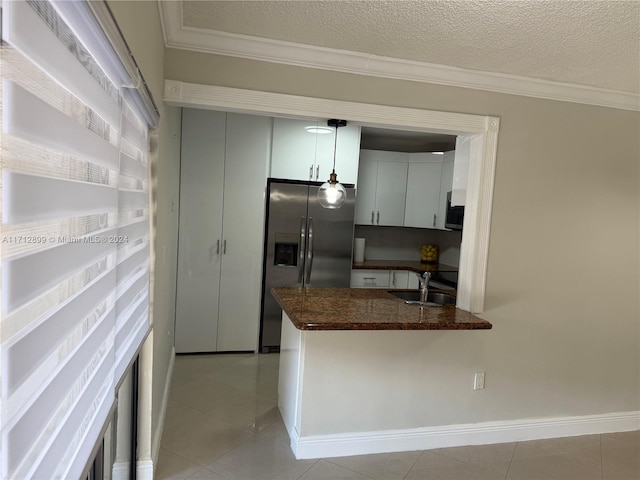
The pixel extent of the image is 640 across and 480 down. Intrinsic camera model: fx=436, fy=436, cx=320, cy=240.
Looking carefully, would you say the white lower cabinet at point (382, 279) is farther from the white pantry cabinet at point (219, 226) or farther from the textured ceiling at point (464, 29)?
the textured ceiling at point (464, 29)

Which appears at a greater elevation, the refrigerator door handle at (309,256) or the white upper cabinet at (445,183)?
the white upper cabinet at (445,183)

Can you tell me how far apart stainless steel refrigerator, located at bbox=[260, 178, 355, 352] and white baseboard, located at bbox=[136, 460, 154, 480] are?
2.09 metres

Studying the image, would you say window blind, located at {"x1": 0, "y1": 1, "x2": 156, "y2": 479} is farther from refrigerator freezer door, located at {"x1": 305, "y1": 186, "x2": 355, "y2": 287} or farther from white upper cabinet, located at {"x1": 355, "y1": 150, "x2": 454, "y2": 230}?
white upper cabinet, located at {"x1": 355, "y1": 150, "x2": 454, "y2": 230}

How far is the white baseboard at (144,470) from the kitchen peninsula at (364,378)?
0.81 meters

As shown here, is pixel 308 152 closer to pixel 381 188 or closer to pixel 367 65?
pixel 381 188

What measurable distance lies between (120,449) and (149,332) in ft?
1.69

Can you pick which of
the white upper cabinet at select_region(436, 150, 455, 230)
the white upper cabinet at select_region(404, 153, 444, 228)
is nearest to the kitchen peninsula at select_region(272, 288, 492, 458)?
the white upper cabinet at select_region(436, 150, 455, 230)

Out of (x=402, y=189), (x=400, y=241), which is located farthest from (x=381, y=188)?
(x=400, y=241)

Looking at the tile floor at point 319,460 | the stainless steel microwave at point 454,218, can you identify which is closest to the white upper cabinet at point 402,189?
the stainless steel microwave at point 454,218

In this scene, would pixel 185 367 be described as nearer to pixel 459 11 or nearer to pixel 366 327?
pixel 366 327

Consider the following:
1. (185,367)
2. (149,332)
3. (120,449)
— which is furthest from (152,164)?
(185,367)

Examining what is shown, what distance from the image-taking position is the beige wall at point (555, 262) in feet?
8.93

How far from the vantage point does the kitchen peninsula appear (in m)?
2.55

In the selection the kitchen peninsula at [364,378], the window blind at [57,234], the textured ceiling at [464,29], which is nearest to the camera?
the window blind at [57,234]
